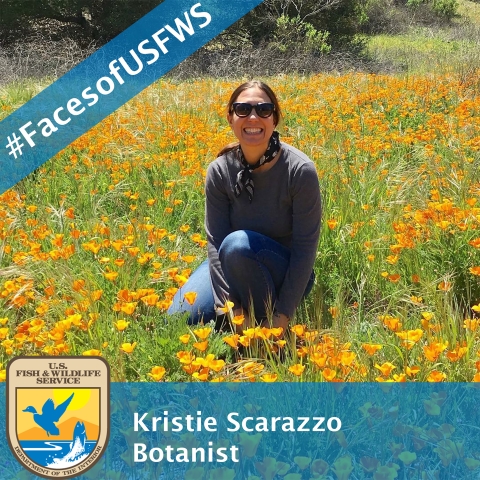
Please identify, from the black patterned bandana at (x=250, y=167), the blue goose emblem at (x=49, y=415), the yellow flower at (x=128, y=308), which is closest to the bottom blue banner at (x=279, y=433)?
the blue goose emblem at (x=49, y=415)

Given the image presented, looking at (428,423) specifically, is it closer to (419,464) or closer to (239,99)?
(419,464)

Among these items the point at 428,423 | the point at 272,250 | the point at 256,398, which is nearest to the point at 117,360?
the point at 256,398

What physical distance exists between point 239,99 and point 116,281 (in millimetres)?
960

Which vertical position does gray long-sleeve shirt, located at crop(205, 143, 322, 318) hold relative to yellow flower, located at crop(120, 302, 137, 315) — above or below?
above

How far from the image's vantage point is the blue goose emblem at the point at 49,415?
5.41 ft

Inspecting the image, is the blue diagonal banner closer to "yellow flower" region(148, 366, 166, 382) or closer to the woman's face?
the woman's face

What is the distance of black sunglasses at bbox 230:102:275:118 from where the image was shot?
2.43 meters

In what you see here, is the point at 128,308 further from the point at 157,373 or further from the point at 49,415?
the point at 49,415

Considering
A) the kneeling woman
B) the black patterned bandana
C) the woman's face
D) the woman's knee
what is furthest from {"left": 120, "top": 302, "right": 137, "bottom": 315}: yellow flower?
the woman's face

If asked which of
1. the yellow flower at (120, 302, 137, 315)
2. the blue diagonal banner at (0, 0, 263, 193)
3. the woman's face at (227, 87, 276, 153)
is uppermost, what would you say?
the blue diagonal banner at (0, 0, 263, 193)

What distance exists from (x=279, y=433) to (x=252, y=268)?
87cm

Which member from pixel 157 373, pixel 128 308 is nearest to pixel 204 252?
pixel 128 308

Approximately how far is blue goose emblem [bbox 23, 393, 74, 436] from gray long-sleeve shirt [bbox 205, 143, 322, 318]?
3.24 feet

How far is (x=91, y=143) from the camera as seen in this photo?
16.3 feet
